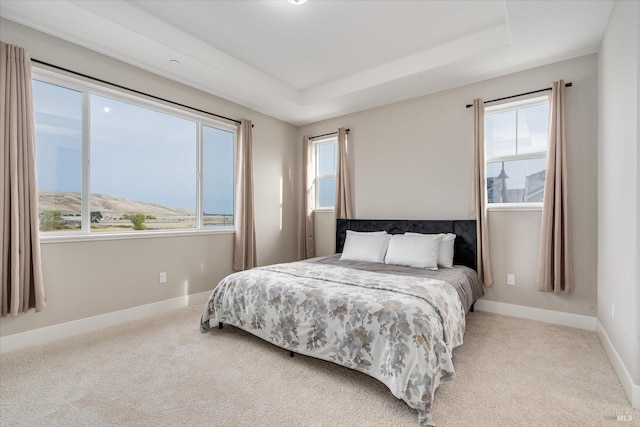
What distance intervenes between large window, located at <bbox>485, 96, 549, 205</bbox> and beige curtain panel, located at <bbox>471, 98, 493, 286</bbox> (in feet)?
0.47

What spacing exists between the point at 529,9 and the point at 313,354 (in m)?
3.01

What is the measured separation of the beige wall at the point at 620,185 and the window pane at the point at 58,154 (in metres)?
4.24

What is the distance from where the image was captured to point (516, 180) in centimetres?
328

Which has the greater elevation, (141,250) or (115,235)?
(115,235)

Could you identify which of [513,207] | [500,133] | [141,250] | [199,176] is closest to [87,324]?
[141,250]

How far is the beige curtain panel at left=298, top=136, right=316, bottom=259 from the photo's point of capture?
4887 millimetres

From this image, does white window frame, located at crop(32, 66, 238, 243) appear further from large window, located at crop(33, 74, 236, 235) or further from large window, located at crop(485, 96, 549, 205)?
large window, located at crop(485, 96, 549, 205)

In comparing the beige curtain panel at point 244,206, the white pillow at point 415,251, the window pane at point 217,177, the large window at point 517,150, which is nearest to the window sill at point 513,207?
the large window at point 517,150

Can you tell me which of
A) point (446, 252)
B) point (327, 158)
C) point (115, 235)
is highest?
point (327, 158)

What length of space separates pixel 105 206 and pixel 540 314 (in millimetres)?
4571

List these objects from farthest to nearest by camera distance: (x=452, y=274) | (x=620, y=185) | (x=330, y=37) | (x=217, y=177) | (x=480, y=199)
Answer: (x=217, y=177) → (x=480, y=199) → (x=330, y=37) → (x=452, y=274) → (x=620, y=185)

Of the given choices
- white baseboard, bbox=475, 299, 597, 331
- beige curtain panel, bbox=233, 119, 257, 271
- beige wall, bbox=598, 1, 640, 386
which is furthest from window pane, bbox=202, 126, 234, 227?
beige wall, bbox=598, 1, 640, 386

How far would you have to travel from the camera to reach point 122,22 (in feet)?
8.16

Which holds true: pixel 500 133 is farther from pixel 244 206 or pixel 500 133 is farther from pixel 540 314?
pixel 244 206
